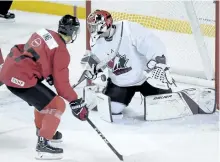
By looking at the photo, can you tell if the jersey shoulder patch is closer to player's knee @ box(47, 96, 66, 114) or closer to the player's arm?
the player's arm

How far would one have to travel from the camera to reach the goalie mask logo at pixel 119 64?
3330mm

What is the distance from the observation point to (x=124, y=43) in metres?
3.29

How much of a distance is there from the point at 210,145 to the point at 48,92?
733 mm

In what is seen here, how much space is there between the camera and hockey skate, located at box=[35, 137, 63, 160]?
2775mm

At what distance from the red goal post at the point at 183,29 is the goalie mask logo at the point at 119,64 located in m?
0.51

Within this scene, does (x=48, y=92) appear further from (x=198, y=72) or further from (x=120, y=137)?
(x=198, y=72)

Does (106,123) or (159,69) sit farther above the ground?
(159,69)

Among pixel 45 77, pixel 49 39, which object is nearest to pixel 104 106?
pixel 45 77

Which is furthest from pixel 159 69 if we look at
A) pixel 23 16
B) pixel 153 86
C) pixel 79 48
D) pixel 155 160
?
pixel 23 16

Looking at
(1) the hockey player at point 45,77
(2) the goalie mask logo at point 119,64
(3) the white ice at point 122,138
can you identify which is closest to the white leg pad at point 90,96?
(3) the white ice at point 122,138

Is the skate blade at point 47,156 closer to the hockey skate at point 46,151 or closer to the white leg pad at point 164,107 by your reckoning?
the hockey skate at point 46,151

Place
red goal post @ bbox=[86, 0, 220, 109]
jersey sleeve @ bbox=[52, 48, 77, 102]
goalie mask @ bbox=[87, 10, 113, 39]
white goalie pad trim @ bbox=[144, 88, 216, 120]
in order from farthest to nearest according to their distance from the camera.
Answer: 1. red goal post @ bbox=[86, 0, 220, 109]
2. white goalie pad trim @ bbox=[144, 88, 216, 120]
3. goalie mask @ bbox=[87, 10, 113, 39]
4. jersey sleeve @ bbox=[52, 48, 77, 102]

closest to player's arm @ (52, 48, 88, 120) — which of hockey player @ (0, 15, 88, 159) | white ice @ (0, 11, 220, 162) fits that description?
hockey player @ (0, 15, 88, 159)

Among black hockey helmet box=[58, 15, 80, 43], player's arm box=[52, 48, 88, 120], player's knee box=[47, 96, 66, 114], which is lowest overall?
player's knee box=[47, 96, 66, 114]
